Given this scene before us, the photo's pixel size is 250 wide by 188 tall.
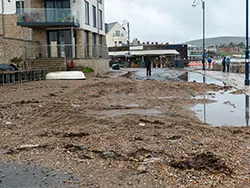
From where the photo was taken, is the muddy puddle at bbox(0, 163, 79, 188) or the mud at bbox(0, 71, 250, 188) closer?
the muddy puddle at bbox(0, 163, 79, 188)

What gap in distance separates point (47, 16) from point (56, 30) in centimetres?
259

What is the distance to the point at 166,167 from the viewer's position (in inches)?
214

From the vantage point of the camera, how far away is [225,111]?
11781mm

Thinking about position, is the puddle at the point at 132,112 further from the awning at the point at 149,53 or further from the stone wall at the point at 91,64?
the awning at the point at 149,53

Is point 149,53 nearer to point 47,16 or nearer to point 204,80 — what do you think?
point 47,16

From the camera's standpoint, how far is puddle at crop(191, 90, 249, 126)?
32.6 feet

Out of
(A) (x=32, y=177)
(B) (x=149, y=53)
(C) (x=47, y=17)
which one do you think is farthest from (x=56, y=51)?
(B) (x=149, y=53)

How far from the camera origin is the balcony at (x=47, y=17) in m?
31.4

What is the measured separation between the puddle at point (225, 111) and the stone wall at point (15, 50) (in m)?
17.3

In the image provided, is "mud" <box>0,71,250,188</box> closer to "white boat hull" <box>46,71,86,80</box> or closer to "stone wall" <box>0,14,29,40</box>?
"white boat hull" <box>46,71,86,80</box>

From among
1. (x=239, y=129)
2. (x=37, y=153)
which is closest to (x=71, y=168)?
(x=37, y=153)

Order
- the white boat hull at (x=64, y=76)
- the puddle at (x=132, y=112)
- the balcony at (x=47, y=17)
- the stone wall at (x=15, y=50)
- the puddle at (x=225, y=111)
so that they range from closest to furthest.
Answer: the puddle at (x=225, y=111)
the puddle at (x=132, y=112)
the white boat hull at (x=64, y=76)
the stone wall at (x=15, y=50)
the balcony at (x=47, y=17)

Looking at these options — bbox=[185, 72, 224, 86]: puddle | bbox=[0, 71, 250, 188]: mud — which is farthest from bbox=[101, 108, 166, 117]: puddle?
bbox=[185, 72, 224, 86]: puddle

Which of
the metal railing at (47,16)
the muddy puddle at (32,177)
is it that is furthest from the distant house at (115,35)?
the muddy puddle at (32,177)
